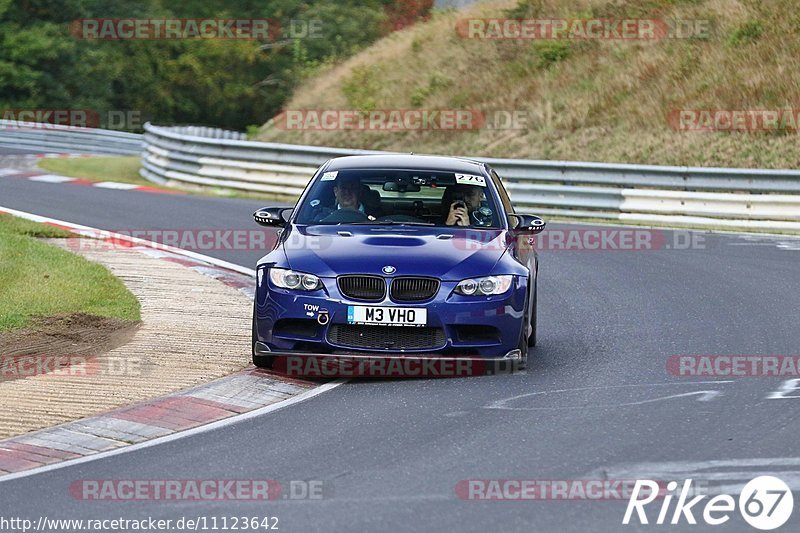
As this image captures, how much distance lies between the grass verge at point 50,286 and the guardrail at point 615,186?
8.33 meters

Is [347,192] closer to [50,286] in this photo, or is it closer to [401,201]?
[401,201]

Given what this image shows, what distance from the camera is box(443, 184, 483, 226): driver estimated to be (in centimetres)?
1084

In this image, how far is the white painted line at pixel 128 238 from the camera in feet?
51.8

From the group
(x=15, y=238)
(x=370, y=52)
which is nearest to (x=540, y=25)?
(x=370, y=52)

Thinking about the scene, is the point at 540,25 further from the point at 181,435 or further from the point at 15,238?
the point at 181,435

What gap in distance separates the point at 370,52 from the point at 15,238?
23695mm

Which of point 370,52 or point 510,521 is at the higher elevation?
point 370,52

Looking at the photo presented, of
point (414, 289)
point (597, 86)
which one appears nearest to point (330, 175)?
point (414, 289)

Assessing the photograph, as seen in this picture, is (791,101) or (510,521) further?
(791,101)

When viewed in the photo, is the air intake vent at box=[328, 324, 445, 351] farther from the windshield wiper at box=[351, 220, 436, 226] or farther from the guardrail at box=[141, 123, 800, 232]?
the guardrail at box=[141, 123, 800, 232]

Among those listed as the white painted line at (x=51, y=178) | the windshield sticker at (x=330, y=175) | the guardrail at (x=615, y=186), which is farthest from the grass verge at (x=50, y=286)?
the white painted line at (x=51, y=178)

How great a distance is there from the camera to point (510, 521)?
611 centimetres

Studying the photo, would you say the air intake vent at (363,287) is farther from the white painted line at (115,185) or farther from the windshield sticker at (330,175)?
the white painted line at (115,185)

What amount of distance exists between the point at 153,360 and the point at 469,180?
9.54ft
